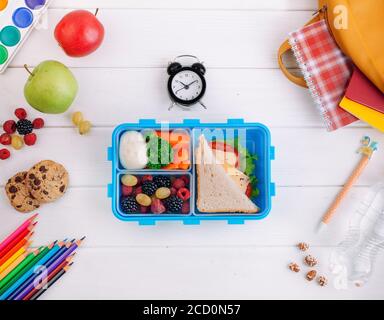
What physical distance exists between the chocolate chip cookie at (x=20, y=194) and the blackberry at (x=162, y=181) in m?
0.25

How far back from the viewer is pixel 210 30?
1.03 metres

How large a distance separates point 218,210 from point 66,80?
40cm

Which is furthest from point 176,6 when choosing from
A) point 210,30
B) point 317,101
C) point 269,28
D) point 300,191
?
point 300,191

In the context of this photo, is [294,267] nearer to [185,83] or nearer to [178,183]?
[178,183]

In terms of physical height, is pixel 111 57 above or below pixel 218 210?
above

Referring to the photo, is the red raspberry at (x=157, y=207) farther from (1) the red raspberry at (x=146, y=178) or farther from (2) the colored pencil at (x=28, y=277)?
(2) the colored pencil at (x=28, y=277)

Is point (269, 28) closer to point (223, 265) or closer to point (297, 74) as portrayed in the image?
point (297, 74)

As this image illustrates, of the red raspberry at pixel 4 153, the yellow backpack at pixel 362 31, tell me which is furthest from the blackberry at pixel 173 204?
the yellow backpack at pixel 362 31

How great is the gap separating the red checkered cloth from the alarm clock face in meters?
0.21

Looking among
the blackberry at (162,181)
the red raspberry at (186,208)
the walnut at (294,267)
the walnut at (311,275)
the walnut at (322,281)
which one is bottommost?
the walnut at (322,281)

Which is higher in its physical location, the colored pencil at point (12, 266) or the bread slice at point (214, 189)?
the bread slice at point (214, 189)

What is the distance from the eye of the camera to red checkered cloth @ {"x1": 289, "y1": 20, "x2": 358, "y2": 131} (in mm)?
992

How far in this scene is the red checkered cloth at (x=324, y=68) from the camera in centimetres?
99

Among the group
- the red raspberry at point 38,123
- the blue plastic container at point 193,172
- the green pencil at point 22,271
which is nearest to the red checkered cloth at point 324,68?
the blue plastic container at point 193,172
